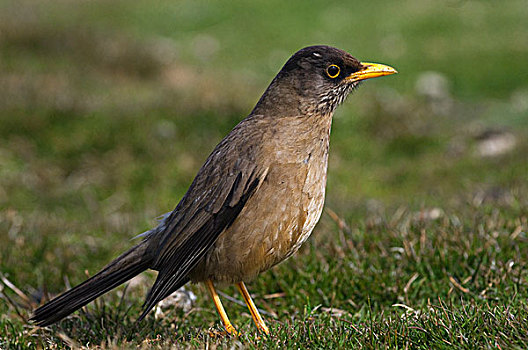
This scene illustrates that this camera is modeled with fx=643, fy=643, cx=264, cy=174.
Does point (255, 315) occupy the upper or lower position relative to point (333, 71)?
lower

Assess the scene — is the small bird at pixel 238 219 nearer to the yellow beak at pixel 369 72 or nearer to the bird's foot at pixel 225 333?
the bird's foot at pixel 225 333

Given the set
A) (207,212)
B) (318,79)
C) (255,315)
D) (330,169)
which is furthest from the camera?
(330,169)

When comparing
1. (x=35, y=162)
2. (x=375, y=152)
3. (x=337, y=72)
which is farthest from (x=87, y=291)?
(x=375, y=152)

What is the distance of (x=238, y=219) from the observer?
4.23 metres

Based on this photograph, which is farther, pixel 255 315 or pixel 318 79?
pixel 318 79

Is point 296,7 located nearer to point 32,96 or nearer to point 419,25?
point 419,25

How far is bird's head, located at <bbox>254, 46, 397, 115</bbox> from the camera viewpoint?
4.68 m

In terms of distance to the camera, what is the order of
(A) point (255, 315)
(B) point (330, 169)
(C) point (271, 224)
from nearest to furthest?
(C) point (271, 224) → (A) point (255, 315) → (B) point (330, 169)

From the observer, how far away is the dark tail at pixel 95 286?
424 cm

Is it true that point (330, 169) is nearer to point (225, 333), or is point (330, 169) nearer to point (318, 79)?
point (318, 79)

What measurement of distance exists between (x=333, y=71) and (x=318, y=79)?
0.44ft

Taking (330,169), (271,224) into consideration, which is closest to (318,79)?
(271,224)

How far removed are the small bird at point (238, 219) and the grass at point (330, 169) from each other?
32 centimetres

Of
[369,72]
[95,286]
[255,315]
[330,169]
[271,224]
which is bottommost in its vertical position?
[330,169]
